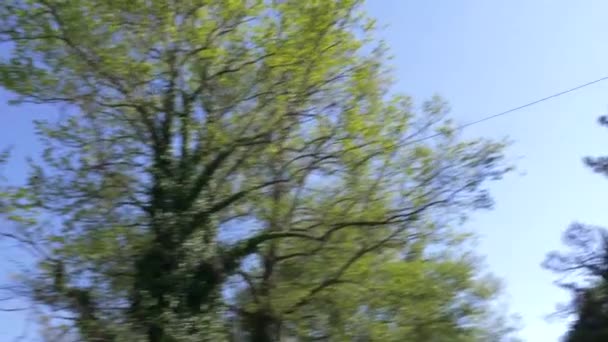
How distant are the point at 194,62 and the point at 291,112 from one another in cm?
235

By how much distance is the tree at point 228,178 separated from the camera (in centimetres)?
1719

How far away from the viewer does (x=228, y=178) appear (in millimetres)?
18578

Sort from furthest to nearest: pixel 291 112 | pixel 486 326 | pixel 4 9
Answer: pixel 486 326
pixel 291 112
pixel 4 9

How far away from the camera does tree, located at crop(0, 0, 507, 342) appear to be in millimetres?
17188

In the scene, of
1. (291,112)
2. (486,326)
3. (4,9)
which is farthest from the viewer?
(486,326)

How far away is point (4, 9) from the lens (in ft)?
55.7

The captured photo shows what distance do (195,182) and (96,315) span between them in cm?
348

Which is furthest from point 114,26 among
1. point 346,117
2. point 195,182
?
point 346,117

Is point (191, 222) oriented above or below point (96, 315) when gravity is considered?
above

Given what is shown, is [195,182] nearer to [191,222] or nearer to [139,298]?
[191,222]

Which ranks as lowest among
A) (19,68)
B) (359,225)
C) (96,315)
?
(96,315)

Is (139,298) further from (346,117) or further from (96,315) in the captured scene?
(346,117)

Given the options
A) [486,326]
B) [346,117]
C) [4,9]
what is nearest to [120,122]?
[4,9]

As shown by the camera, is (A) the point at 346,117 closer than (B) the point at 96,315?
No
